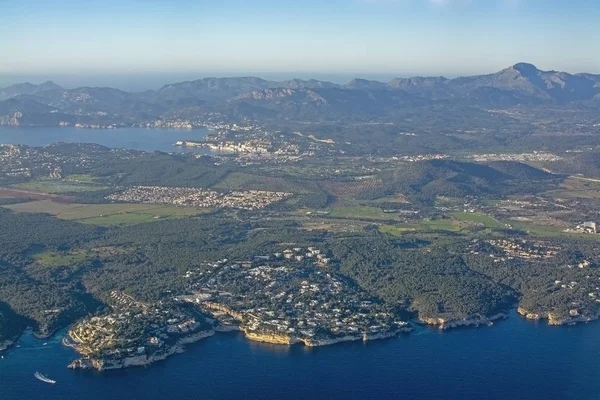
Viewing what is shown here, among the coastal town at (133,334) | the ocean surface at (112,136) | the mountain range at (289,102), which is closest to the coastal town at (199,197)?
the coastal town at (133,334)

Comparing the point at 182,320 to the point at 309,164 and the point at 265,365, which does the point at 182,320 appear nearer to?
the point at 265,365

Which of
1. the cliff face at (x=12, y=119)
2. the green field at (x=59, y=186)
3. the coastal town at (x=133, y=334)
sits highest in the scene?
the cliff face at (x=12, y=119)

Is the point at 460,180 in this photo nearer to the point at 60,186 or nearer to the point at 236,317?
the point at 60,186

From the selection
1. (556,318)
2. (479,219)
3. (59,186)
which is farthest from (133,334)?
(59,186)

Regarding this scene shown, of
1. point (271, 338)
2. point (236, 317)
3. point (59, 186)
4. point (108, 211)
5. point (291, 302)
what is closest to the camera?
point (271, 338)

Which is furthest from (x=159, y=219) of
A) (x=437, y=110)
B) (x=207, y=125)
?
(x=437, y=110)

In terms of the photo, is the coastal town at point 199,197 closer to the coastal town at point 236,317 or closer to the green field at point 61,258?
the green field at point 61,258

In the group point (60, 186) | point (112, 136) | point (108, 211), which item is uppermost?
point (112, 136)
